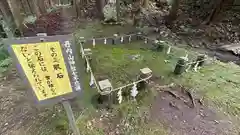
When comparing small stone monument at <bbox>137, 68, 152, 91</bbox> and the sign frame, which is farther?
small stone monument at <bbox>137, 68, 152, 91</bbox>

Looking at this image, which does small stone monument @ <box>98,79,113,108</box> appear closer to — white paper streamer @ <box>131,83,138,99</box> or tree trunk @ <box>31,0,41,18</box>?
white paper streamer @ <box>131,83,138,99</box>

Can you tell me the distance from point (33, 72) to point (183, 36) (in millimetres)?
8149

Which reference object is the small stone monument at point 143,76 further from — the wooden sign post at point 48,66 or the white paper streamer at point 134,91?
the wooden sign post at point 48,66

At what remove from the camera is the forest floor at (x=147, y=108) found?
3182mm

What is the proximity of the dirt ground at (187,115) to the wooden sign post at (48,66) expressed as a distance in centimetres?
198

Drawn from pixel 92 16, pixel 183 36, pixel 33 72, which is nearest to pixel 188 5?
pixel 183 36

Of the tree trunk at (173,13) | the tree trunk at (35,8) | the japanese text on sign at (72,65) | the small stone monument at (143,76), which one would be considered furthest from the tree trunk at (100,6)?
the japanese text on sign at (72,65)

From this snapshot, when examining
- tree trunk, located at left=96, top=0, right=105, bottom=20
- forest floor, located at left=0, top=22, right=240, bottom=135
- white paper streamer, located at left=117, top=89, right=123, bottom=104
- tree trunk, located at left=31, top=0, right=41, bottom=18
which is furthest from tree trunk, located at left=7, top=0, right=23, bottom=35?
white paper streamer, located at left=117, top=89, right=123, bottom=104

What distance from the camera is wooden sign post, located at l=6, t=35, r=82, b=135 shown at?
1.81m

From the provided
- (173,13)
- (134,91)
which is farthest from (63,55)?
(173,13)

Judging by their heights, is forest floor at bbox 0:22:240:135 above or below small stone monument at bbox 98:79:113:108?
below

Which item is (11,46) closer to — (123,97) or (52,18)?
(123,97)

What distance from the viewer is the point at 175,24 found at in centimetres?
955

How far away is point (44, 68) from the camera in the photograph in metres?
1.99
